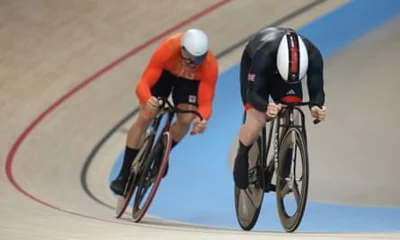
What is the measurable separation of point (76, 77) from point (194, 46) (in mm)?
2764

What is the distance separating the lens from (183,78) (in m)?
3.25

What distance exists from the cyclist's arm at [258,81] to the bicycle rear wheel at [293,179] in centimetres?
15

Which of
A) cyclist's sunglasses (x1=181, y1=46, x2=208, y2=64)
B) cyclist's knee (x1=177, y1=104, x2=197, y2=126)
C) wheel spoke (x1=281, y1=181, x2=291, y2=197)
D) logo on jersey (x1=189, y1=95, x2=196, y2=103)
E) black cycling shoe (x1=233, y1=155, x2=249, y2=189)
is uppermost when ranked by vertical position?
cyclist's sunglasses (x1=181, y1=46, x2=208, y2=64)

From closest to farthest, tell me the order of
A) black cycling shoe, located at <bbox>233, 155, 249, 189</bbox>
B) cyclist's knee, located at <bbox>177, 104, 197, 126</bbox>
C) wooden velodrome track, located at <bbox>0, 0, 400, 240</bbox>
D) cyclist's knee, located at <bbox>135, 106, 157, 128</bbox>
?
black cycling shoe, located at <bbox>233, 155, 249, 189</bbox> → cyclist's knee, located at <bbox>177, 104, 197, 126</bbox> → cyclist's knee, located at <bbox>135, 106, 157, 128</bbox> → wooden velodrome track, located at <bbox>0, 0, 400, 240</bbox>

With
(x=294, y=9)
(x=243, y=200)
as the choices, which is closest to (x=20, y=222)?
(x=243, y=200)

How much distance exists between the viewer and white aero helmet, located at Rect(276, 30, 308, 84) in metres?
2.55

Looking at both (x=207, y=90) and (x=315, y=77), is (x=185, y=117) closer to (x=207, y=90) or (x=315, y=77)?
(x=207, y=90)

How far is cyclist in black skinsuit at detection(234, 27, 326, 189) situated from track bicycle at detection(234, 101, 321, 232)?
0.22 ft

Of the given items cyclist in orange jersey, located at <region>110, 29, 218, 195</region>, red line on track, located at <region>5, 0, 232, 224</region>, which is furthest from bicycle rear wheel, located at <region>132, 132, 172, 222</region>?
red line on track, located at <region>5, 0, 232, 224</region>

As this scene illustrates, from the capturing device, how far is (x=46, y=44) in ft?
19.7

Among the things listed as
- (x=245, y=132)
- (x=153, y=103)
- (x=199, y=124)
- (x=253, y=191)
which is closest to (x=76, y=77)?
(x=153, y=103)

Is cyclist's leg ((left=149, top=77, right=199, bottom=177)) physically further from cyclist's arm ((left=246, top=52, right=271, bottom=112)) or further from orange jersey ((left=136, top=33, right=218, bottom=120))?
cyclist's arm ((left=246, top=52, right=271, bottom=112))

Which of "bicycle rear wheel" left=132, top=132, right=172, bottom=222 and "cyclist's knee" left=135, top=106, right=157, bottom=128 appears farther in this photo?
"cyclist's knee" left=135, top=106, right=157, bottom=128

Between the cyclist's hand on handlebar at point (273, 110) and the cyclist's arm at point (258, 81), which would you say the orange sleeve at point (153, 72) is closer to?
the cyclist's arm at point (258, 81)
